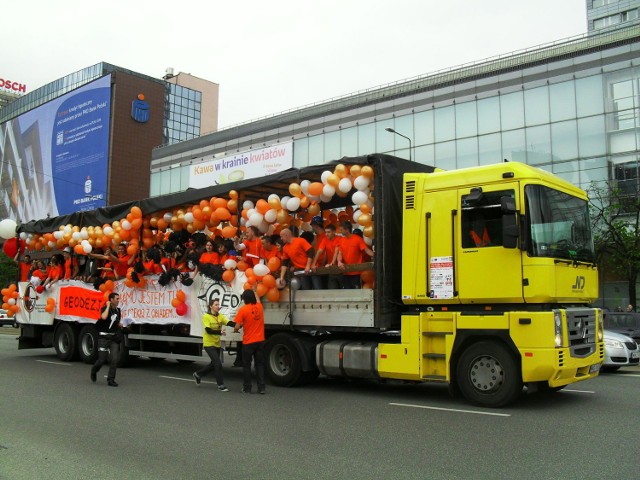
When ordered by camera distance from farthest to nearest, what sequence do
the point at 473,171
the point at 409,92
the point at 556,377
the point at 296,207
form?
the point at 409,92 < the point at 296,207 < the point at 473,171 < the point at 556,377

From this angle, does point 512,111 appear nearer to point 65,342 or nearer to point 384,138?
point 384,138

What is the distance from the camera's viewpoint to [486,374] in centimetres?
847

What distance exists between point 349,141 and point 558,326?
1448 inches

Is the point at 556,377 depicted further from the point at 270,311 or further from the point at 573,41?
the point at 573,41

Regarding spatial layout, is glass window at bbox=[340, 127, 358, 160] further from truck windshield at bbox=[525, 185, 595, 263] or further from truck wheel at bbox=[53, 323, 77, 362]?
truck windshield at bbox=[525, 185, 595, 263]

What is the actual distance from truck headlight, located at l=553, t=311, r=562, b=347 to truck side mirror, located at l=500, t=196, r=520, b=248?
108cm

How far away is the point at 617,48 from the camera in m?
33.0

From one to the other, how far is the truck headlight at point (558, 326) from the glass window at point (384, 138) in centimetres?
3399

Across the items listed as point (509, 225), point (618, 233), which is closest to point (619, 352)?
point (509, 225)

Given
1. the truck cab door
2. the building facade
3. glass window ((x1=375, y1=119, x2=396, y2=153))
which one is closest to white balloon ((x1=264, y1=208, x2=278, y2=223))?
the truck cab door

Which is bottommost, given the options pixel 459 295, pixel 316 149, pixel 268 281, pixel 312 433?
pixel 312 433

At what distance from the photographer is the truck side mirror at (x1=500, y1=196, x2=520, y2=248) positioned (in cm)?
812

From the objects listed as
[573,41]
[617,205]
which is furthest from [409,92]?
[617,205]

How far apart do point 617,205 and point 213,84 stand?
305 ft
